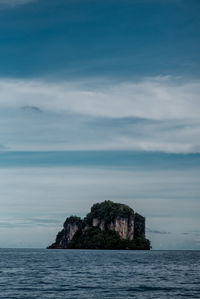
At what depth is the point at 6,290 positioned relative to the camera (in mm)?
52531

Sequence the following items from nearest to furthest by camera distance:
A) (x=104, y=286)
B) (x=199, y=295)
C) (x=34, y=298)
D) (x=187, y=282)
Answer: (x=34, y=298), (x=199, y=295), (x=104, y=286), (x=187, y=282)

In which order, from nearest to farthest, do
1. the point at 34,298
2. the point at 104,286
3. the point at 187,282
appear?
the point at 34,298 → the point at 104,286 → the point at 187,282

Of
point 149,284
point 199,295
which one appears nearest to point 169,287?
point 149,284

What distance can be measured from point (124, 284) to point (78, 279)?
31.6 feet

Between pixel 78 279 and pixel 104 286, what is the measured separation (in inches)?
408

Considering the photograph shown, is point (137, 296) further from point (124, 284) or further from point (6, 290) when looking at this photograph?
point (6, 290)

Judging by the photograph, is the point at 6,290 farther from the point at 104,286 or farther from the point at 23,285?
the point at 104,286

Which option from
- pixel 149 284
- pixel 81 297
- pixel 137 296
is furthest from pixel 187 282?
pixel 81 297

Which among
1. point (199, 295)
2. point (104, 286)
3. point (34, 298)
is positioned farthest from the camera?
point (104, 286)

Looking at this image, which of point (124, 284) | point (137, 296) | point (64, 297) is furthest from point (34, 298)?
point (124, 284)

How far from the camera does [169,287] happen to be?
5716 cm

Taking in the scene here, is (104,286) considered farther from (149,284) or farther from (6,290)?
(6,290)

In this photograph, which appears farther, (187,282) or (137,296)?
(187,282)

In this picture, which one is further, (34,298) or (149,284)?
(149,284)
